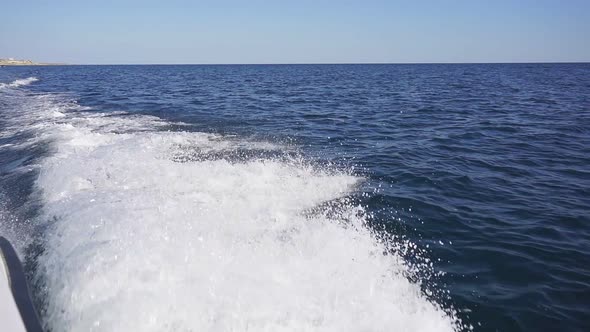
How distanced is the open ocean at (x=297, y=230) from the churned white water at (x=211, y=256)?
2 cm

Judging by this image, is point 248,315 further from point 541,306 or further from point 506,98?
point 506,98

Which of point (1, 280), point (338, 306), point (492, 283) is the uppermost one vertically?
point (1, 280)

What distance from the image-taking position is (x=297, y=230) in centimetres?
499

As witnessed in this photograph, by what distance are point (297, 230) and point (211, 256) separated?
1.38 m

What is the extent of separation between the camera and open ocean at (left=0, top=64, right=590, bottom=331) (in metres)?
3.48

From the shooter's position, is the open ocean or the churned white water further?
the open ocean

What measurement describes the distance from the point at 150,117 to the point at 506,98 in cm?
2006

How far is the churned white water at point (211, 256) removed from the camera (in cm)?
329

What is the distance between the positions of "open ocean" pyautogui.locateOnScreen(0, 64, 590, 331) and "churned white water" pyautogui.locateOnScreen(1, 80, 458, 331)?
21 millimetres

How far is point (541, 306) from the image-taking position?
4.05 meters

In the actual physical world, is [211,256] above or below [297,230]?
above

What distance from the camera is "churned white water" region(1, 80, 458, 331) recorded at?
3.29m

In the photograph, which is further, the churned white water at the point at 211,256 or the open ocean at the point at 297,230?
the open ocean at the point at 297,230

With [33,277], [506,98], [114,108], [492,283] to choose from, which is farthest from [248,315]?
[506,98]
